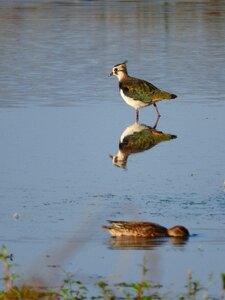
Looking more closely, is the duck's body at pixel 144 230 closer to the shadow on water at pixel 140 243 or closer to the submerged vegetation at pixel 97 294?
the shadow on water at pixel 140 243

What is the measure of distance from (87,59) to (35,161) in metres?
7.64

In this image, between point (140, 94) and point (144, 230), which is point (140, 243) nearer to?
point (144, 230)

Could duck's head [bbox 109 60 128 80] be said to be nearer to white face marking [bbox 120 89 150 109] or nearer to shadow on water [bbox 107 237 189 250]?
white face marking [bbox 120 89 150 109]

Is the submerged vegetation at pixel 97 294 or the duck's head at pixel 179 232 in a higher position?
the duck's head at pixel 179 232

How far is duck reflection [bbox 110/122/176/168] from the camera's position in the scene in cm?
1151

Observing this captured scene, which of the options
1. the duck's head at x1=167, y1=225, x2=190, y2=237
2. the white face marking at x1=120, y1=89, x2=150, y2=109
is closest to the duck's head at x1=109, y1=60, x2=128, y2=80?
the white face marking at x1=120, y1=89, x2=150, y2=109

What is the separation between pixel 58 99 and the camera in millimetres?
14555

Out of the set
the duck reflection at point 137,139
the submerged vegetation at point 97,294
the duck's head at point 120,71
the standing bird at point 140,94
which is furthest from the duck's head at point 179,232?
the duck's head at point 120,71

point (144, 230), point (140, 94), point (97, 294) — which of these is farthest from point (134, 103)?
point (97, 294)

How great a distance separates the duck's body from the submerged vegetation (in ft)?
3.35

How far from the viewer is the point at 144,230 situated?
8.19m

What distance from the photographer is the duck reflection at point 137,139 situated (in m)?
11.5

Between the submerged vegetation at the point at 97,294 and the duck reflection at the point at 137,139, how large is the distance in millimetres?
4083

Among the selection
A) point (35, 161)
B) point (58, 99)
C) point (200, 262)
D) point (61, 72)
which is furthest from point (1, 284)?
point (61, 72)
